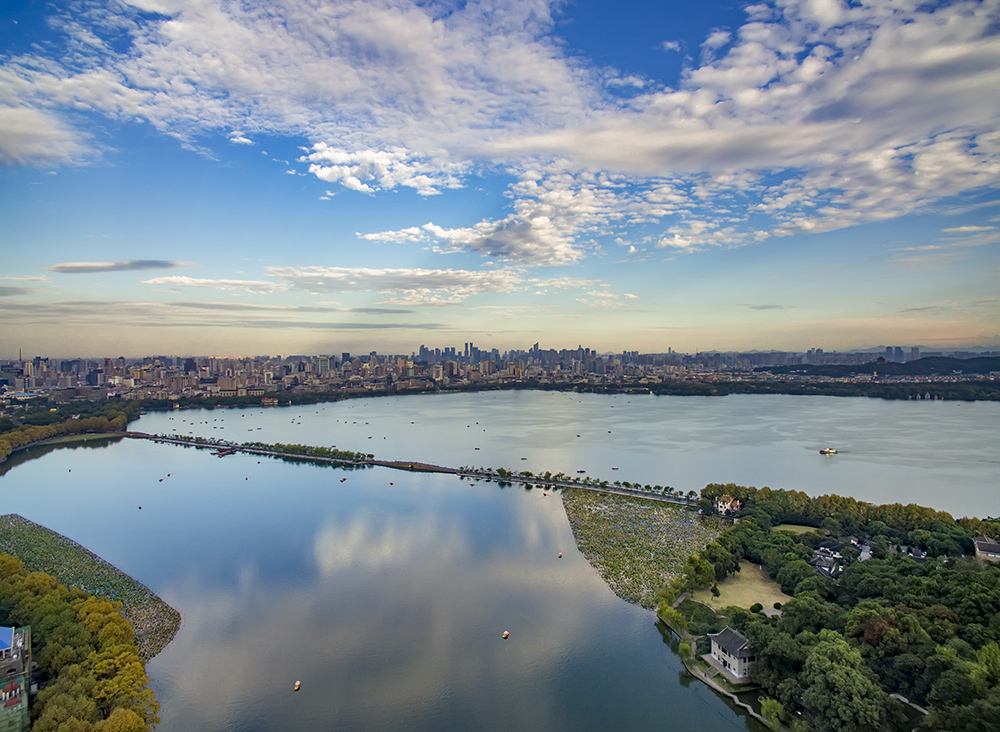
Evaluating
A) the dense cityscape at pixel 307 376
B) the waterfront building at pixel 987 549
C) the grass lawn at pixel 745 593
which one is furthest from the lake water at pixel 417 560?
the dense cityscape at pixel 307 376

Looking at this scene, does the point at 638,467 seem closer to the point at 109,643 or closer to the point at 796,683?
the point at 796,683

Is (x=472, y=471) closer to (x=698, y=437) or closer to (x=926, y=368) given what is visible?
(x=698, y=437)

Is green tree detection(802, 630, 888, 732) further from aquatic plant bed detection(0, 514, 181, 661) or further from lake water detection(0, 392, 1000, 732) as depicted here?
aquatic plant bed detection(0, 514, 181, 661)

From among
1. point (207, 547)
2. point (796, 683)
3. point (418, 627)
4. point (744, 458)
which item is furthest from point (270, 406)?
point (796, 683)

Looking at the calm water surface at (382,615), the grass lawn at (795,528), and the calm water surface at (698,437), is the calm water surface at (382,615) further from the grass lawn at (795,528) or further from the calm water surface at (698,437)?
the calm water surface at (698,437)

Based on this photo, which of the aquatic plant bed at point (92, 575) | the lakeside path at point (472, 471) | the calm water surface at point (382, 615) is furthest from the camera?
the lakeside path at point (472, 471)

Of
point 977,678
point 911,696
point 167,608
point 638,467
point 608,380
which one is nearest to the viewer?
point 977,678
